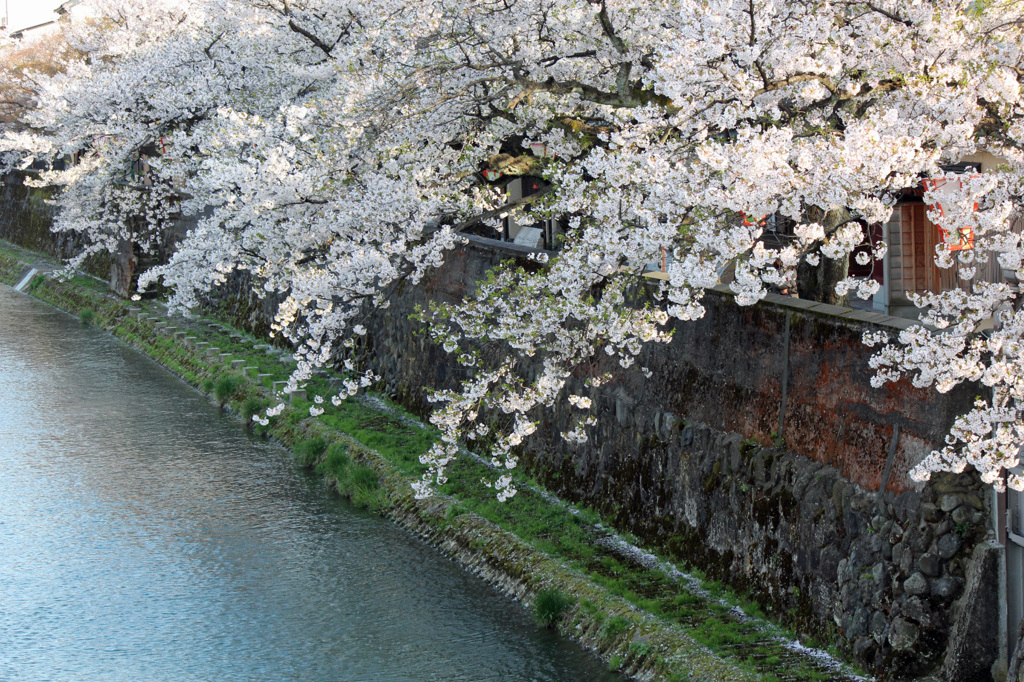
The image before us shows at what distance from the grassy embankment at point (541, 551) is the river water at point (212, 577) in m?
0.35

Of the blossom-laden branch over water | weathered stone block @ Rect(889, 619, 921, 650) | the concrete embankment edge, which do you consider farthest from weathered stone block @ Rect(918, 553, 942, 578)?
the concrete embankment edge

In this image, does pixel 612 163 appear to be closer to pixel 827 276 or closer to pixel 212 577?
pixel 827 276

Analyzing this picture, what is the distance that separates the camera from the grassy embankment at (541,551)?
37.3ft

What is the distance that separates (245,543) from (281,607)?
2521mm

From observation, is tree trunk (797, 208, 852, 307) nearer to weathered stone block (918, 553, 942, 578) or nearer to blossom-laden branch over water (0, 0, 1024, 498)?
blossom-laden branch over water (0, 0, 1024, 498)

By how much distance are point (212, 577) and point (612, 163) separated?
7971mm

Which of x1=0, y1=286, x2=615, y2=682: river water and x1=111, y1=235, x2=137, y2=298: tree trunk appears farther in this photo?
x1=111, y1=235, x2=137, y2=298: tree trunk

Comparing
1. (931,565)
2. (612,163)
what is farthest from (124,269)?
(931,565)

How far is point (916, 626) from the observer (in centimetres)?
986

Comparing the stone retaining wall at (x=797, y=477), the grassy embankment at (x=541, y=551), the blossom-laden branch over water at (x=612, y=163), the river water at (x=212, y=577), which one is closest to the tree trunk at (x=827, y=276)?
the blossom-laden branch over water at (x=612, y=163)

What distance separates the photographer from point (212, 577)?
15.1 meters

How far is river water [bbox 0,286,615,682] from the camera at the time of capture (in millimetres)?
12602

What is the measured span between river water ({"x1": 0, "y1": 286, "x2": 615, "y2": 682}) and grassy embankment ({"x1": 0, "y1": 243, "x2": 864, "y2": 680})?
1.14ft

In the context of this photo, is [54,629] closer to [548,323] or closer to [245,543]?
[245,543]
